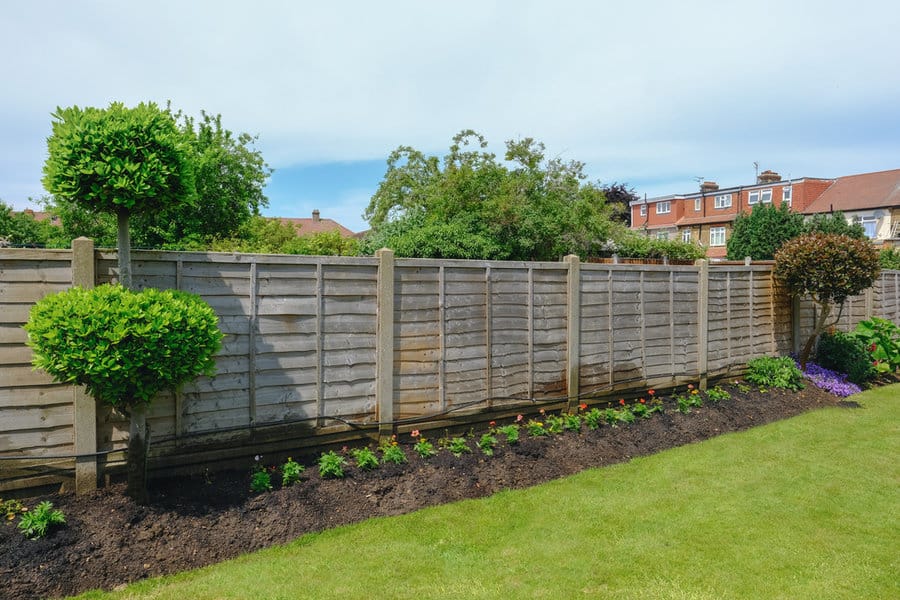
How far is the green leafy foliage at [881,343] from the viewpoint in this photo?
37.2 ft

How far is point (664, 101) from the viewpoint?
10531mm

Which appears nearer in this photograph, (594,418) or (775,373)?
(594,418)

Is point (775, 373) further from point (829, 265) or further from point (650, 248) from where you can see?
point (650, 248)

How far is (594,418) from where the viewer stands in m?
7.04

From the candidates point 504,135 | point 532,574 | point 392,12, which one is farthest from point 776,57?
point 504,135

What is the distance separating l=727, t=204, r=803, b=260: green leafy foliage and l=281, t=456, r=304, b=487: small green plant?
27914 mm

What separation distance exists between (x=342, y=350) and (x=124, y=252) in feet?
6.57

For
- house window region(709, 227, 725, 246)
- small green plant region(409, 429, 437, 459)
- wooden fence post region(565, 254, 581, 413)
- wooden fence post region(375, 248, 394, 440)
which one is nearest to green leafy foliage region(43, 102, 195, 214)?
wooden fence post region(375, 248, 394, 440)

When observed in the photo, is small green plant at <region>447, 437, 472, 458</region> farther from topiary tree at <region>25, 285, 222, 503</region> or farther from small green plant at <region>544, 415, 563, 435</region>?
topiary tree at <region>25, 285, 222, 503</region>

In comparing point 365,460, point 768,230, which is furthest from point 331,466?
point 768,230

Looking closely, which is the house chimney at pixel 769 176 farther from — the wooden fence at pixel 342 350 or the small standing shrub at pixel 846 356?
the wooden fence at pixel 342 350

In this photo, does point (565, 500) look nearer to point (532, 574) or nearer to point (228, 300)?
point (532, 574)

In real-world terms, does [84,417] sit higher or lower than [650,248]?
lower

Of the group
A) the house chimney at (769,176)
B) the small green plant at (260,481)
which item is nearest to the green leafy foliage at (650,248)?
the small green plant at (260,481)
